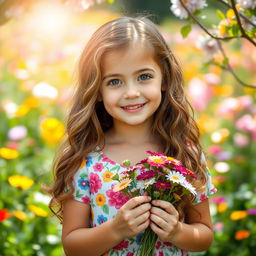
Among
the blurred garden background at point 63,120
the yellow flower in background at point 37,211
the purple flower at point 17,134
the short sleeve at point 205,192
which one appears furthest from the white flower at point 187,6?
the purple flower at point 17,134

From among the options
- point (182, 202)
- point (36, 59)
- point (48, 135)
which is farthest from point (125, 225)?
point (36, 59)

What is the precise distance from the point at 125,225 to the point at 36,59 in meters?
3.45

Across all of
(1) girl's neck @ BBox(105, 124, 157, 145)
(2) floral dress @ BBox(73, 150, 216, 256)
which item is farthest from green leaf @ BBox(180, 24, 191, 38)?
(2) floral dress @ BBox(73, 150, 216, 256)

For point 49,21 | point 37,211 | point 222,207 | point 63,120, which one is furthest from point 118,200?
point 49,21

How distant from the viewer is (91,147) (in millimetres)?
2121

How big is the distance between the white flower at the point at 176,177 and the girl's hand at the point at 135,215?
0.41 ft

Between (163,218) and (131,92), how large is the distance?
0.45 m

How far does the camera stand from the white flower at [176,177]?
1.70 m

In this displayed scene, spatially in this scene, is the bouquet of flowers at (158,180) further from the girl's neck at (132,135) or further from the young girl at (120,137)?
the girl's neck at (132,135)

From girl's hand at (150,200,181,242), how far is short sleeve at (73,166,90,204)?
1.09 ft

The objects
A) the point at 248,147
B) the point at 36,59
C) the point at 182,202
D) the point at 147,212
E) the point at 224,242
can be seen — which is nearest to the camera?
the point at 147,212

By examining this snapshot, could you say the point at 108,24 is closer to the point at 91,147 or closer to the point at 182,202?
the point at 91,147

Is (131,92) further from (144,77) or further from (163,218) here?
(163,218)

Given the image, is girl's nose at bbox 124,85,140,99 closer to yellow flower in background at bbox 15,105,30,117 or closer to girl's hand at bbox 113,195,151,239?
girl's hand at bbox 113,195,151,239
